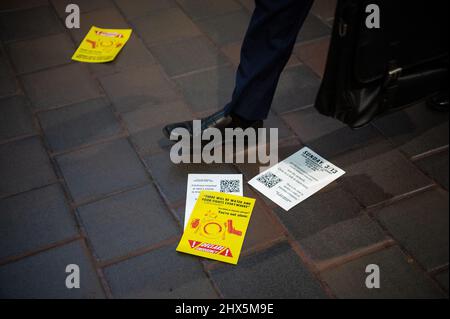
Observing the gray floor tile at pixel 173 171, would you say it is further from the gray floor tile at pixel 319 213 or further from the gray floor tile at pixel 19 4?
the gray floor tile at pixel 19 4

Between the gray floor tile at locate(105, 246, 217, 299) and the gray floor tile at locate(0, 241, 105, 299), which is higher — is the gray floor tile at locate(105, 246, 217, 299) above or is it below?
above

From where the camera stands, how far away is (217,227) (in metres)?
1.80

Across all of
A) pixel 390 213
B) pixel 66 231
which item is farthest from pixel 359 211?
pixel 66 231

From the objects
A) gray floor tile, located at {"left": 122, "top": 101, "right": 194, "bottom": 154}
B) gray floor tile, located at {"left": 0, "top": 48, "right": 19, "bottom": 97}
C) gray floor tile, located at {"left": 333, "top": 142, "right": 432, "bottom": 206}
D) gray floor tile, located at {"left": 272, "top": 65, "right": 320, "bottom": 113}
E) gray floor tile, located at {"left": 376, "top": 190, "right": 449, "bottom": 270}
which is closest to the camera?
gray floor tile, located at {"left": 376, "top": 190, "right": 449, "bottom": 270}

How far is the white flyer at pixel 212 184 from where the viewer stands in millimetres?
1934

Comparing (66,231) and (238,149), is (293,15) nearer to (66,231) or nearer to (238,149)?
(238,149)

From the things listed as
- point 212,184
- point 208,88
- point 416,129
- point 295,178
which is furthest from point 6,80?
point 416,129

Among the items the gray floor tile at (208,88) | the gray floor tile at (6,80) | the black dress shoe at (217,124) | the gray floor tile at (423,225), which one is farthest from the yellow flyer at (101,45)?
the gray floor tile at (423,225)

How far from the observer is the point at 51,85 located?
2.54 metres

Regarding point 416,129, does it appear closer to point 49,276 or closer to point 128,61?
point 128,61

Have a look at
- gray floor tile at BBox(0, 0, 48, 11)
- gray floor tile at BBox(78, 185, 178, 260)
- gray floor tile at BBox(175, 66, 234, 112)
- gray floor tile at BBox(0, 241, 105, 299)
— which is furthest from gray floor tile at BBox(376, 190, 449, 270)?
gray floor tile at BBox(0, 0, 48, 11)

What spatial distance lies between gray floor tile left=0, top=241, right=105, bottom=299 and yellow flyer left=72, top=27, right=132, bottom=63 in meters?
1.34

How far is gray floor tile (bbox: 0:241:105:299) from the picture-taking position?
1628 millimetres

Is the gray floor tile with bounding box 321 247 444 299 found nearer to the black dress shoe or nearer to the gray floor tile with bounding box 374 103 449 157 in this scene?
the gray floor tile with bounding box 374 103 449 157
